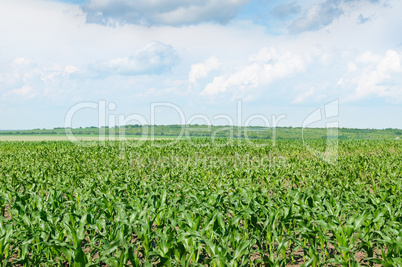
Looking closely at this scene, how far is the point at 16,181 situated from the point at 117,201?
738cm

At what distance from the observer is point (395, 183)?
32.1 ft

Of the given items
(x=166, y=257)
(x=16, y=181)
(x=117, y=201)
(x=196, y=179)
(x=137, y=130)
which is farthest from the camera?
(x=137, y=130)

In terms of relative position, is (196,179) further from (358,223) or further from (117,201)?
(358,223)

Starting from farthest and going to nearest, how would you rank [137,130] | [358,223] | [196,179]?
[137,130]
[196,179]
[358,223]

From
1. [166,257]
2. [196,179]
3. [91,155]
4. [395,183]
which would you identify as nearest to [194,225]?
[166,257]

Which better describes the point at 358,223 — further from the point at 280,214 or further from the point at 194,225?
the point at 194,225

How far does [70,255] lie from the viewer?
4.26 metres

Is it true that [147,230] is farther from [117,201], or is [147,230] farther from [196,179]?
[196,179]

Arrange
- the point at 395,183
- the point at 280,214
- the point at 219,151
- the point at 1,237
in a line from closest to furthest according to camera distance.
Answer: the point at 1,237 → the point at 280,214 → the point at 395,183 → the point at 219,151

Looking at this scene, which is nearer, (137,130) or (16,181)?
(16,181)

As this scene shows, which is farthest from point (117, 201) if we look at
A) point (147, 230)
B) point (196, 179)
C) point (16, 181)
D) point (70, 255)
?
point (16, 181)

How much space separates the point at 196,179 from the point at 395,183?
6.28 metres

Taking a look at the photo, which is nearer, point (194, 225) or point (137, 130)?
point (194, 225)

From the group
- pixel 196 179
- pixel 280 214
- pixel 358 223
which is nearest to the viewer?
pixel 358 223
